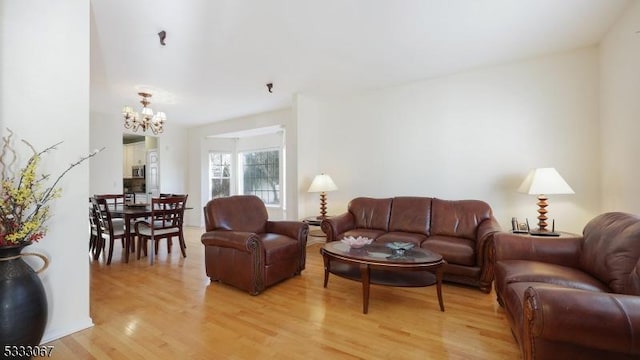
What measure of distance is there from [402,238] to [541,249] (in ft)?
4.34

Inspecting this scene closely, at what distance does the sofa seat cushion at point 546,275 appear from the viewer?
175 centimetres

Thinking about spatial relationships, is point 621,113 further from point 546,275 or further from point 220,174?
point 220,174

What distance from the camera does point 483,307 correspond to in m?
2.49

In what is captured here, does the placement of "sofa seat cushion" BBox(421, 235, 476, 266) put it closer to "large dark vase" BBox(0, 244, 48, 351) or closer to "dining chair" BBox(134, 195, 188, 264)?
"large dark vase" BBox(0, 244, 48, 351)

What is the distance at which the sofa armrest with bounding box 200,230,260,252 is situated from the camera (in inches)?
108

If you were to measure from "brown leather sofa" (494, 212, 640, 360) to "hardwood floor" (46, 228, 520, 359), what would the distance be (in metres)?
0.44

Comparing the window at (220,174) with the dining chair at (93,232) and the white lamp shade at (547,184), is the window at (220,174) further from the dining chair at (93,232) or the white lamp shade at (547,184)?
the white lamp shade at (547,184)

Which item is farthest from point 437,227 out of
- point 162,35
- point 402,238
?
point 162,35

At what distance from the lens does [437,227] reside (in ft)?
11.5

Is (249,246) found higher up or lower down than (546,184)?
lower down

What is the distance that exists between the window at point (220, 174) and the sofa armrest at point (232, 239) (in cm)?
435

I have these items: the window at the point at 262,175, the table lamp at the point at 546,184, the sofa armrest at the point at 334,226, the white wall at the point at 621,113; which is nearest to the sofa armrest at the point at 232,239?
the sofa armrest at the point at 334,226

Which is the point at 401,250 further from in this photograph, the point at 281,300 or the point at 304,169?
the point at 304,169

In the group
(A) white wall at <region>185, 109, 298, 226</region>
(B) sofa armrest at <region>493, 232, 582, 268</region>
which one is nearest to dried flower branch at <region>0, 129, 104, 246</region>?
(B) sofa armrest at <region>493, 232, 582, 268</region>
